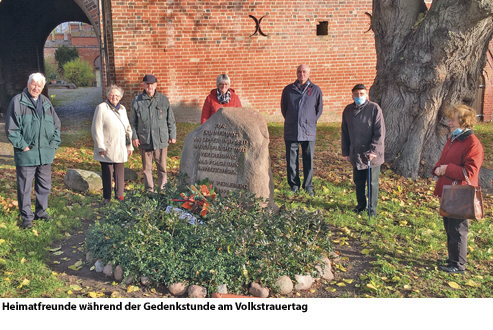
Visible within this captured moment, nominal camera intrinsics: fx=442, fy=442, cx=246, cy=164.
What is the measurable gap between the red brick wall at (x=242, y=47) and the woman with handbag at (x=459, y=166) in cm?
849

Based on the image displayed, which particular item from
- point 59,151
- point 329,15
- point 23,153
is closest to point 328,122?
point 329,15

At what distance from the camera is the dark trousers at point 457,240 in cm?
412

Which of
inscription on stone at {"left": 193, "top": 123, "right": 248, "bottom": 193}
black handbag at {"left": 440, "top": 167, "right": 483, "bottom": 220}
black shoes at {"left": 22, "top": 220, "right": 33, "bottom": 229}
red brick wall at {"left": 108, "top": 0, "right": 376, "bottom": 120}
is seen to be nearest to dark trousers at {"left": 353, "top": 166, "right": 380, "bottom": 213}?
black handbag at {"left": 440, "top": 167, "right": 483, "bottom": 220}

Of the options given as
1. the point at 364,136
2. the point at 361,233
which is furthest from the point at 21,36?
the point at 361,233

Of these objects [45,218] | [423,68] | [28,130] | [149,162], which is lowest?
[45,218]

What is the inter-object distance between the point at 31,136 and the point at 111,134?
981 millimetres

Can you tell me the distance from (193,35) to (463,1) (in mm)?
6816

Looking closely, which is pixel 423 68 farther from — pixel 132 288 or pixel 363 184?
pixel 132 288

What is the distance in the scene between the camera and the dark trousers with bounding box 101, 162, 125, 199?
5.90 m

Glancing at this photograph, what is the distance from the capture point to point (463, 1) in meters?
6.59

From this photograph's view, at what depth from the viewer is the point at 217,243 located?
4.17 meters

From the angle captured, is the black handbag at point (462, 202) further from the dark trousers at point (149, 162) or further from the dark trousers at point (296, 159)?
the dark trousers at point (149, 162)

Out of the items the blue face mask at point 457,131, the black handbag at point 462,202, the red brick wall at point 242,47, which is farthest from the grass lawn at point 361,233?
the red brick wall at point 242,47

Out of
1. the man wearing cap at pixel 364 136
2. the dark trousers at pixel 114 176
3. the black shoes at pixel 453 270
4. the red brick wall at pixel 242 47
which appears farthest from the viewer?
the red brick wall at pixel 242 47
